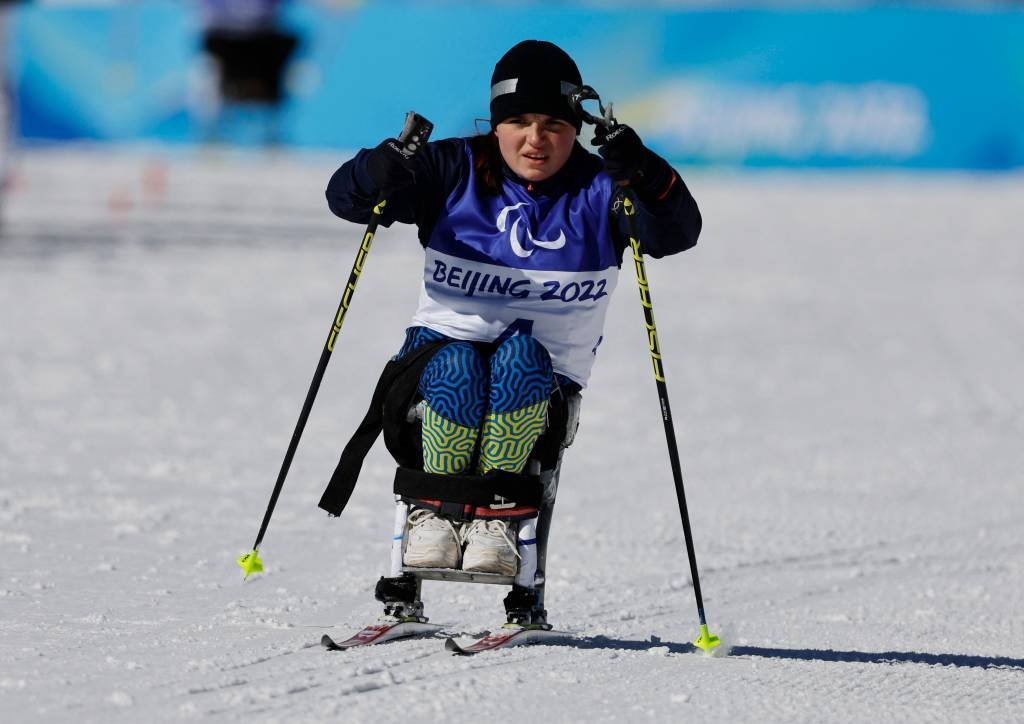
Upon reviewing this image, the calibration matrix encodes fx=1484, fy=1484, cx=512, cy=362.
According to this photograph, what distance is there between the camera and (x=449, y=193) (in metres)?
3.57

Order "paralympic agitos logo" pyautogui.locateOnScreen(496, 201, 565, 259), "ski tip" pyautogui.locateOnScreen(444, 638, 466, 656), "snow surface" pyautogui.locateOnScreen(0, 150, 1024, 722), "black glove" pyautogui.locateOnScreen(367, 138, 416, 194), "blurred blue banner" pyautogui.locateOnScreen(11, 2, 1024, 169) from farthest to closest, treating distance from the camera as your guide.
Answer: "blurred blue banner" pyautogui.locateOnScreen(11, 2, 1024, 169) < "paralympic agitos logo" pyautogui.locateOnScreen(496, 201, 565, 259) < "black glove" pyautogui.locateOnScreen(367, 138, 416, 194) < "ski tip" pyautogui.locateOnScreen(444, 638, 466, 656) < "snow surface" pyautogui.locateOnScreen(0, 150, 1024, 722)

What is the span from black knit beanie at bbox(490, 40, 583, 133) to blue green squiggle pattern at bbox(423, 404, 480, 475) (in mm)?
729

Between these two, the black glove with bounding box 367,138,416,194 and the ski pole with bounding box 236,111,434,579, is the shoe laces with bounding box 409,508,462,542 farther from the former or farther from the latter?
the black glove with bounding box 367,138,416,194

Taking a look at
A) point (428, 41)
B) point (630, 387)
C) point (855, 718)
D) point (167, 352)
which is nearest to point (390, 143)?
point (855, 718)

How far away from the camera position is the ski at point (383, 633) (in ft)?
11.0

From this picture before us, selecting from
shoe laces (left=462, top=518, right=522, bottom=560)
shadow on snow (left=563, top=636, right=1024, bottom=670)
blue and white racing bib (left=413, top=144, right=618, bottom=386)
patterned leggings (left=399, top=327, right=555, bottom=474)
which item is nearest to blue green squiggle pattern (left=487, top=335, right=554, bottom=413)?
patterned leggings (left=399, top=327, right=555, bottom=474)

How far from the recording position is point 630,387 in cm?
836

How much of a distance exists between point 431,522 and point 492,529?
0.47 ft

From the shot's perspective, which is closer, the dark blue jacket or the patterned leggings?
the patterned leggings

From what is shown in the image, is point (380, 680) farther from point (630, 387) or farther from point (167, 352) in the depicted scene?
point (167, 352)

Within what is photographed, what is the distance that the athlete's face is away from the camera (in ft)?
11.4

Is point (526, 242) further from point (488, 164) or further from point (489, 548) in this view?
point (489, 548)

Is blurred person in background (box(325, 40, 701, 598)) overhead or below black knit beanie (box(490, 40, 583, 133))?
below

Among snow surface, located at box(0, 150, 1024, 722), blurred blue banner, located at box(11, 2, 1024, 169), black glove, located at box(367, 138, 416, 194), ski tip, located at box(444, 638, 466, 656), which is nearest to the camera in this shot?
snow surface, located at box(0, 150, 1024, 722)
